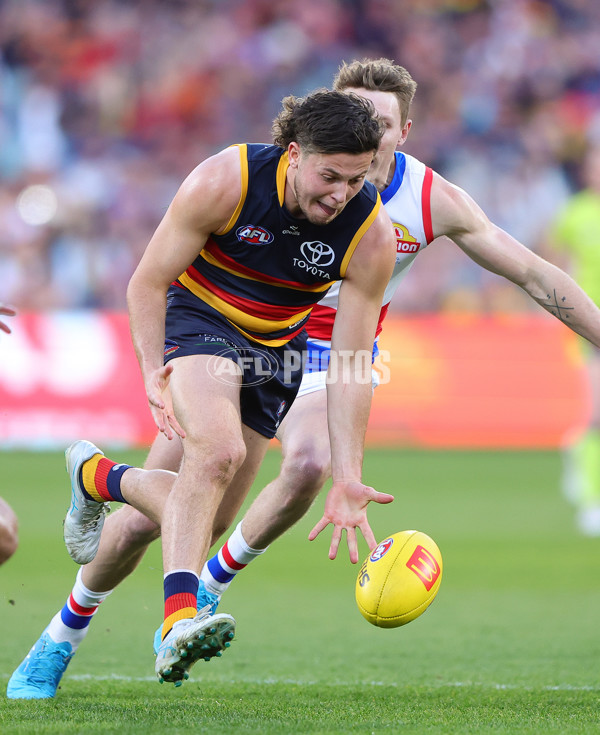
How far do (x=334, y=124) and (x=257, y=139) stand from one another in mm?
12845

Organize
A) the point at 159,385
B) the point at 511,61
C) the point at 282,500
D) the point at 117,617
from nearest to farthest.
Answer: the point at 159,385 → the point at 282,500 → the point at 117,617 → the point at 511,61

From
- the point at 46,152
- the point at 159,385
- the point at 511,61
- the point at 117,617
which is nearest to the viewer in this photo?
the point at 159,385

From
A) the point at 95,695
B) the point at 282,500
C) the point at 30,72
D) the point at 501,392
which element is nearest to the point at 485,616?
the point at 282,500

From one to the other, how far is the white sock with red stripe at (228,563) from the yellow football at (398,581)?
109 cm

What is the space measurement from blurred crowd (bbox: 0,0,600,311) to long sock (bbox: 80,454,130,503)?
1056 centimetres

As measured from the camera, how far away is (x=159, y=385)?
4.16m

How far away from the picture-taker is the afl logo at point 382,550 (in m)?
4.55

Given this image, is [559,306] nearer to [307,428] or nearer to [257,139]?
[307,428]

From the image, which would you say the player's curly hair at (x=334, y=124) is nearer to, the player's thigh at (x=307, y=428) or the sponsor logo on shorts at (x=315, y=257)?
the sponsor logo on shorts at (x=315, y=257)

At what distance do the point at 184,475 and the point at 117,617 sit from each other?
9.47 ft

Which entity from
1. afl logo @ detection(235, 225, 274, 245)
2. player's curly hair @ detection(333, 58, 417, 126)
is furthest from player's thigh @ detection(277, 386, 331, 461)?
player's curly hair @ detection(333, 58, 417, 126)

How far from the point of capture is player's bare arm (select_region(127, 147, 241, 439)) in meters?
4.32

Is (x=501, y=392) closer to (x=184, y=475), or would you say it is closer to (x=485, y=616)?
(x=485, y=616)

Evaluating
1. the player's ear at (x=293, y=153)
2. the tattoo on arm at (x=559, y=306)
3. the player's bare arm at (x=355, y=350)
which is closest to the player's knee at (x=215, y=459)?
the player's bare arm at (x=355, y=350)
